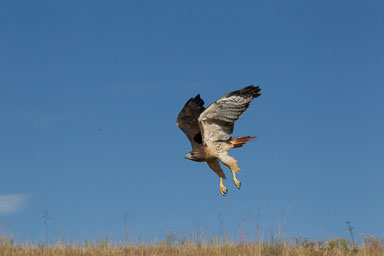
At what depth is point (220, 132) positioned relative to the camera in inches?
492

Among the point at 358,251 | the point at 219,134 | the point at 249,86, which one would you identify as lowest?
the point at 358,251

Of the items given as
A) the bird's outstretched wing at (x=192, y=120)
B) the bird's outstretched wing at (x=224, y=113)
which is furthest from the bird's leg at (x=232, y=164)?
the bird's outstretched wing at (x=192, y=120)

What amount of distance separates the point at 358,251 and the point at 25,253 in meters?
7.01

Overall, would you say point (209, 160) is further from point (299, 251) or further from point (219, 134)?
point (299, 251)

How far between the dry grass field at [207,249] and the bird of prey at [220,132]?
2068 millimetres

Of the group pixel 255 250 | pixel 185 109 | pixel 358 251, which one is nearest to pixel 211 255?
pixel 255 250

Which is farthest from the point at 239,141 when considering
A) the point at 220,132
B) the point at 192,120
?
the point at 192,120

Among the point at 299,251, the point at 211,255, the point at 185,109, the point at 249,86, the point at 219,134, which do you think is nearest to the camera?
the point at 211,255

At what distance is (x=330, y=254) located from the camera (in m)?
10.5

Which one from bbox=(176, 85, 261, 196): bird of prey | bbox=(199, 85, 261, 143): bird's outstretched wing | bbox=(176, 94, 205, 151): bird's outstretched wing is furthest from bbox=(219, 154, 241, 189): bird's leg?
bbox=(176, 94, 205, 151): bird's outstretched wing

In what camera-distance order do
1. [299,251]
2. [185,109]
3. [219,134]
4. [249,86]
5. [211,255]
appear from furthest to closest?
[185,109]
[219,134]
[249,86]
[299,251]
[211,255]

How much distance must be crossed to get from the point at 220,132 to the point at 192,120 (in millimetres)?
Answer: 2035

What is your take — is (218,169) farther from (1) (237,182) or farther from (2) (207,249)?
(2) (207,249)

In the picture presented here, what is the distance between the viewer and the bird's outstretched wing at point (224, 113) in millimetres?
11766
